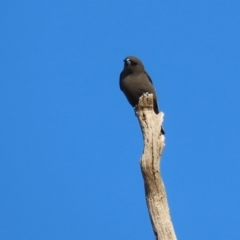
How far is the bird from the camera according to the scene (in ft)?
35.1

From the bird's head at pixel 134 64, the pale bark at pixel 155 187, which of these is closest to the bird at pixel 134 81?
the bird's head at pixel 134 64

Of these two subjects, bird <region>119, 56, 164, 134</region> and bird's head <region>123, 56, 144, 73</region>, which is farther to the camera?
bird's head <region>123, 56, 144, 73</region>

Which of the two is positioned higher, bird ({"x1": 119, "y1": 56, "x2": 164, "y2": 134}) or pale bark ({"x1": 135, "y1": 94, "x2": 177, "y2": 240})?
bird ({"x1": 119, "y1": 56, "x2": 164, "y2": 134})

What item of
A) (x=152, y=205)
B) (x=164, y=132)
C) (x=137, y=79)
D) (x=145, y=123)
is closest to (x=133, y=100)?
(x=137, y=79)

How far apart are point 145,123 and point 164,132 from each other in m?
1.01

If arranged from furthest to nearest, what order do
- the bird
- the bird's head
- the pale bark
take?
1. the bird's head
2. the bird
3. the pale bark

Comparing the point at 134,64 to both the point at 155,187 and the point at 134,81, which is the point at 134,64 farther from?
the point at 155,187

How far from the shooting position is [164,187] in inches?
327

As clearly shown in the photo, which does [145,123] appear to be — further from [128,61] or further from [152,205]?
[128,61]

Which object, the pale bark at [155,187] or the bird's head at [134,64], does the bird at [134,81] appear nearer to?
the bird's head at [134,64]

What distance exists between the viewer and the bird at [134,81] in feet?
35.1

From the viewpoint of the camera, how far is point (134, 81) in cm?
1075

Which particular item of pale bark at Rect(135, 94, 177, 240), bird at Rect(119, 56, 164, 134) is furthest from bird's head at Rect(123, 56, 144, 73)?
pale bark at Rect(135, 94, 177, 240)

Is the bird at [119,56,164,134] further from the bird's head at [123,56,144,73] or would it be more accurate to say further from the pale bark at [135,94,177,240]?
the pale bark at [135,94,177,240]
